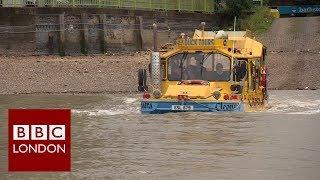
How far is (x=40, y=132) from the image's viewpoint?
314 inches

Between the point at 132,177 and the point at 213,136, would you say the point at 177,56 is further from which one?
the point at 132,177

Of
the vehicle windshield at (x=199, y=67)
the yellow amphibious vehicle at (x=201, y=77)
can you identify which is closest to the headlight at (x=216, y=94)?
the yellow amphibious vehicle at (x=201, y=77)

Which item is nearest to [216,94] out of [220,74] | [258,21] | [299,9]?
[220,74]

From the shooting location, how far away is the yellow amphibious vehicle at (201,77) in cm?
1814

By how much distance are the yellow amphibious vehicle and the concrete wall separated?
54.8 feet

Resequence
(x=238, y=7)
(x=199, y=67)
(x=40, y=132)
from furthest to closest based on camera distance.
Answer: (x=238, y=7), (x=199, y=67), (x=40, y=132)

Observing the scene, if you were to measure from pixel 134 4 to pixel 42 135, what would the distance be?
33.4 m

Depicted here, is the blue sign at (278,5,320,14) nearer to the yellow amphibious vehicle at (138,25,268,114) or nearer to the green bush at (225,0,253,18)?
the green bush at (225,0,253,18)

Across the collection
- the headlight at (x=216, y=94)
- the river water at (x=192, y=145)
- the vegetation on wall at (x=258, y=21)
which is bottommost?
the river water at (x=192, y=145)

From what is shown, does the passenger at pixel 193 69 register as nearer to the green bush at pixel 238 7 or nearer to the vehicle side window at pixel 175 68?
the vehicle side window at pixel 175 68

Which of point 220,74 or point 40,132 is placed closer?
point 40,132

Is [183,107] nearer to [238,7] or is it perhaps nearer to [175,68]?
[175,68]

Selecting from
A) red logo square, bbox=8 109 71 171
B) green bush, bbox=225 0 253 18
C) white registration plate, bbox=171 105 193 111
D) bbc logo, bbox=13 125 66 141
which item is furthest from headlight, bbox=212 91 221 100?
green bush, bbox=225 0 253 18

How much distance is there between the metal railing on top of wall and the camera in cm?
3706
